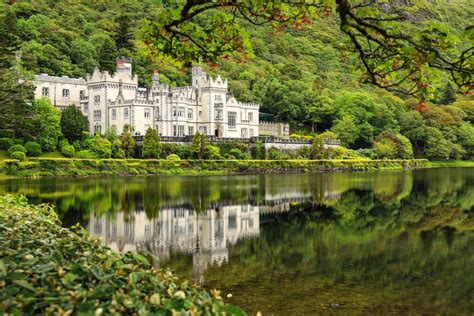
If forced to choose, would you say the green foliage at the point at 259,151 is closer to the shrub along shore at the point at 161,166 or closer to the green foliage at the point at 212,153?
the shrub along shore at the point at 161,166

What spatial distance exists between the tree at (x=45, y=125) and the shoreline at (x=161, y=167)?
5.13 metres

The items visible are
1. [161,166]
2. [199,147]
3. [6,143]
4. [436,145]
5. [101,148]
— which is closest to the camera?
[6,143]

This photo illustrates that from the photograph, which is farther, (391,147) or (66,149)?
(391,147)

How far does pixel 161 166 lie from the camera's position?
176ft

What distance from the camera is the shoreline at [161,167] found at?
46.8m

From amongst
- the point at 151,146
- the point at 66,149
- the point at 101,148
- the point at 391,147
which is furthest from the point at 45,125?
the point at 391,147

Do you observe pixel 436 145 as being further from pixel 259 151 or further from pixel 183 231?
pixel 183 231

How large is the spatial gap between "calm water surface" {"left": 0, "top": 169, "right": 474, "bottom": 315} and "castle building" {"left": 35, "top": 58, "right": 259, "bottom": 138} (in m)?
33.8

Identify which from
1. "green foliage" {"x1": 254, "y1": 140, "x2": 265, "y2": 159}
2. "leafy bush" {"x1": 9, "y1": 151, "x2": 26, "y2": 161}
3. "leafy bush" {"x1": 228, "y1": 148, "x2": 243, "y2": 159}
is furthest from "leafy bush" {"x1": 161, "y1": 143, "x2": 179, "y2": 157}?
"leafy bush" {"x1": 9, "y1": 151, "x2": 26, "y2": 161}

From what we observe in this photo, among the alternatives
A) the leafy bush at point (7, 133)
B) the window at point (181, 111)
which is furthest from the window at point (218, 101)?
the leafy bush at point (7, 133)

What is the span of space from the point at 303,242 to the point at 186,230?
13.2 ft

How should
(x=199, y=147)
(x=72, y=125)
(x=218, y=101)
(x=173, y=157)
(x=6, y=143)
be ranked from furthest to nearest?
(x=218, y=101)
(x=199, y=147)
(x=72, y=125)
(x=173, y=157)
(x=6, y=143)

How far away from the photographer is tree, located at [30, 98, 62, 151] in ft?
173

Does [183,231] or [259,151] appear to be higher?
[259,151]
